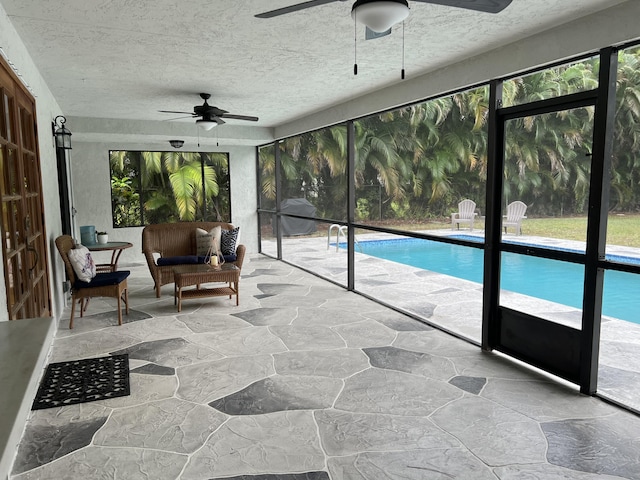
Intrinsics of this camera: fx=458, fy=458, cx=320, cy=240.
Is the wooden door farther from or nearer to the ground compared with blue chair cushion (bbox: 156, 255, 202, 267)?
farther from the ground

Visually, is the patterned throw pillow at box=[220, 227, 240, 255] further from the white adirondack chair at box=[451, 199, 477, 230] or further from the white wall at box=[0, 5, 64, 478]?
the white adirondack chair at box=[451, 199, 477, 230]

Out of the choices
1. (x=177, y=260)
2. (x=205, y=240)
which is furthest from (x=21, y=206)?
(x=205, y=240)

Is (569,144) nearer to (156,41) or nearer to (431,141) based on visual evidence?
(431,141)

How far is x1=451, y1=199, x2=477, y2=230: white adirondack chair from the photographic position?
11852mm

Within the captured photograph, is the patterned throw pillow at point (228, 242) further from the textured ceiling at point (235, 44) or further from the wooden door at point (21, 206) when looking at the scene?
the wooden door at point (21, 206)

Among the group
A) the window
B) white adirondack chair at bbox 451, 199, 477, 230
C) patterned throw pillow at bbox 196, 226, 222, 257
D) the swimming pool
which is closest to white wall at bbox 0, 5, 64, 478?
patterned throw pillow at bbox 196, 226, 222, 257

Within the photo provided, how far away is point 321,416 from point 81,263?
120 inches

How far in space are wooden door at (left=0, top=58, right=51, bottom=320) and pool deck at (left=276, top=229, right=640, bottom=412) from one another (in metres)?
3.48

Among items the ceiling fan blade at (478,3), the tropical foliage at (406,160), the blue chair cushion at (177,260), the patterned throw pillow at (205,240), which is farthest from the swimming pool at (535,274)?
the blue chair cushion at (177,260)

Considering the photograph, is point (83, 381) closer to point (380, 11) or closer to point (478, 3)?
point (380, 11)

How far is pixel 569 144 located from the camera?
8562 mm

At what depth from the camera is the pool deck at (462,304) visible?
11.4 ft

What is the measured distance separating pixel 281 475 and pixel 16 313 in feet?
5.96

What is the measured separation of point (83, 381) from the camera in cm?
325
